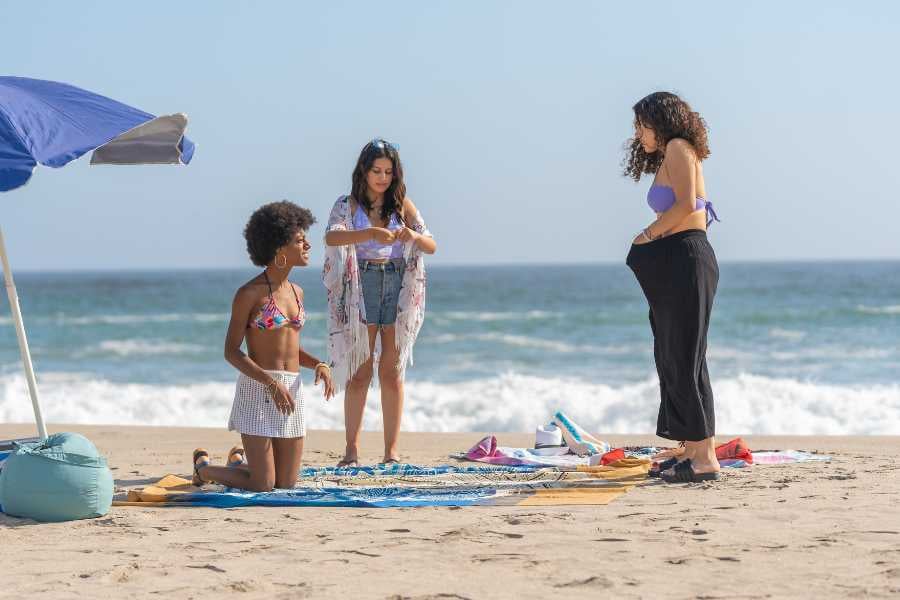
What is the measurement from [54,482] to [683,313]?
9.56ft

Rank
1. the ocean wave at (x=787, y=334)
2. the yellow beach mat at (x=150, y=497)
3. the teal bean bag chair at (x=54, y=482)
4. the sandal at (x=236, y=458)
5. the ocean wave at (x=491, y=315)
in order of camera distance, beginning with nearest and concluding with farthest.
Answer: the teal bean bag chair at (x=54, y=482) < the yellow beach mat at (x=150, y=497) < the sandal at (x=236, y=458) < the ocean wave at (x=787, y=334) < the ocean wave at (x=491, y=315)

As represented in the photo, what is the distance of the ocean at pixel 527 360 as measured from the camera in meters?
12.0

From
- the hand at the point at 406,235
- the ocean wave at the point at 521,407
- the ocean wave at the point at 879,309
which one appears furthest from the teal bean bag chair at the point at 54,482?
the ocean wave at the point at 879,309

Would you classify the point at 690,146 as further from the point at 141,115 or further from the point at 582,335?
the point at 582,335

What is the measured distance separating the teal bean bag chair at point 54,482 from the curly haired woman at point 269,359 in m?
0.75

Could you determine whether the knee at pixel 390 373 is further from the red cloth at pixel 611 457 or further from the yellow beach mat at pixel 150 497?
the yellow beach mat at pixel 150 497

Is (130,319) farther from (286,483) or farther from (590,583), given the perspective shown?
(590,583)

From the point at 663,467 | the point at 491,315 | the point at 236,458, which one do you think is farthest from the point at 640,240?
the point at 491,315

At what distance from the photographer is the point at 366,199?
6574mm

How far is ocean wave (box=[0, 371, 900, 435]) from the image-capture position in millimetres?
11172

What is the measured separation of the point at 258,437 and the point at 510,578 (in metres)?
1.99

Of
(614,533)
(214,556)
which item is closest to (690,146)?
(614,533)

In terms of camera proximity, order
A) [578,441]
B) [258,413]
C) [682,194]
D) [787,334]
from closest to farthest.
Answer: [258,413] → [682,194] → [578,441] → [787,334]

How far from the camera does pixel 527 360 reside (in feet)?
69.6
